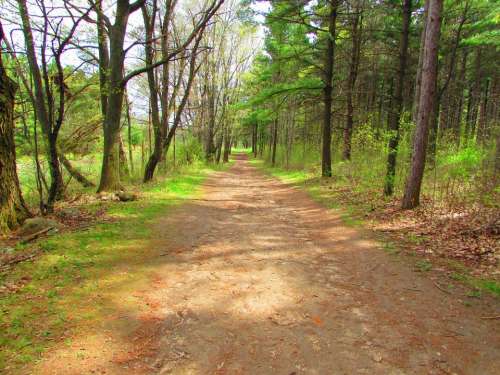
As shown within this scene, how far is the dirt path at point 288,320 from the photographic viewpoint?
9.21 ft

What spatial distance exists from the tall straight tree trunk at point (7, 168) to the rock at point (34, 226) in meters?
0.24

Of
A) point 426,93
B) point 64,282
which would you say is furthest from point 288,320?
point 426,93

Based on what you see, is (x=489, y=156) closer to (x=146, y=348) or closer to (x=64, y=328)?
(x=146, y=348)

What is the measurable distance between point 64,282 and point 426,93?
7971mm

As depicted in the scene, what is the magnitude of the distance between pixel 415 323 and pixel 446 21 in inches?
627

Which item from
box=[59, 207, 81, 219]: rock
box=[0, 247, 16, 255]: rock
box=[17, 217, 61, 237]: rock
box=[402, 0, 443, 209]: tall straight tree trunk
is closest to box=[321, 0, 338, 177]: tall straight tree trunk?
box=[402, 0, 443, 209]: tall straight tree trunk

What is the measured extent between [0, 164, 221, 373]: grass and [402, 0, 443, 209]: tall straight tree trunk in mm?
6240

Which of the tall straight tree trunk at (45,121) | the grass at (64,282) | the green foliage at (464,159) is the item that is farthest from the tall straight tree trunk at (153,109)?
the green foliage at (464,159)

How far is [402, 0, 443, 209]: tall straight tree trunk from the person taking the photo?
279 inches

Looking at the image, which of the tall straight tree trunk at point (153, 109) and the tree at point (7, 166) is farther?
the tall straight tree trunk at point (153, 109)

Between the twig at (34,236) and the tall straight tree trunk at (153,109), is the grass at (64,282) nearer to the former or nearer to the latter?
the twig at (34,236)

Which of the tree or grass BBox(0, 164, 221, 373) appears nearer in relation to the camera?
grass BBox(0, 164, 221, 373)

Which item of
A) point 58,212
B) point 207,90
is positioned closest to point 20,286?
point 58,212

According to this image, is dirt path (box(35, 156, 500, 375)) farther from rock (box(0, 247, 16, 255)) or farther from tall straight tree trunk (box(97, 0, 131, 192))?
tall straight tree trunk (box(97, 0, 131, 192))
